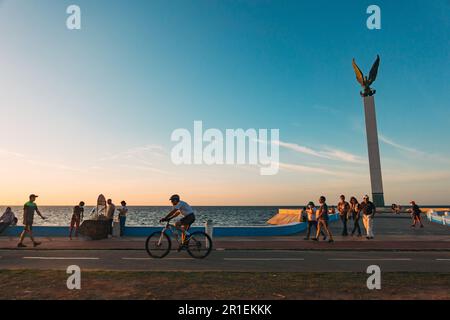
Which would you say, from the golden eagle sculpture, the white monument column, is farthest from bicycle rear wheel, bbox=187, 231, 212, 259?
the golden eagle sculpture

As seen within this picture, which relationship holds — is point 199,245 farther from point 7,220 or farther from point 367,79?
point 367,79

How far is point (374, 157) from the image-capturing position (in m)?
50.2

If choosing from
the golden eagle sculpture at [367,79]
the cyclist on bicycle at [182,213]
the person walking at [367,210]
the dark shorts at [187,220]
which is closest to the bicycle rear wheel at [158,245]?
the cyclist on bicycle at [182,213]

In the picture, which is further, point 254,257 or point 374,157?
point 374,157

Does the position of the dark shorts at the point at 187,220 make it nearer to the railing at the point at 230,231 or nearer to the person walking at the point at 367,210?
the railing at the point at 230,231

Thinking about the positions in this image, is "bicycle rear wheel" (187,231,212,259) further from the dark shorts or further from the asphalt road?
the dark shorts

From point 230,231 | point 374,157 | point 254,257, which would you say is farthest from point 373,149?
point 254,257

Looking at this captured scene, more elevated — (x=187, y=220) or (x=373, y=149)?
(x=373, y=149)

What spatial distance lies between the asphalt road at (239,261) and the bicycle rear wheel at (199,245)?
249mm

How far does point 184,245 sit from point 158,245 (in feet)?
3.16

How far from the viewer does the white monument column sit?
163ft

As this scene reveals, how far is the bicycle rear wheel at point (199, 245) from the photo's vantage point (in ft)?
34.3
